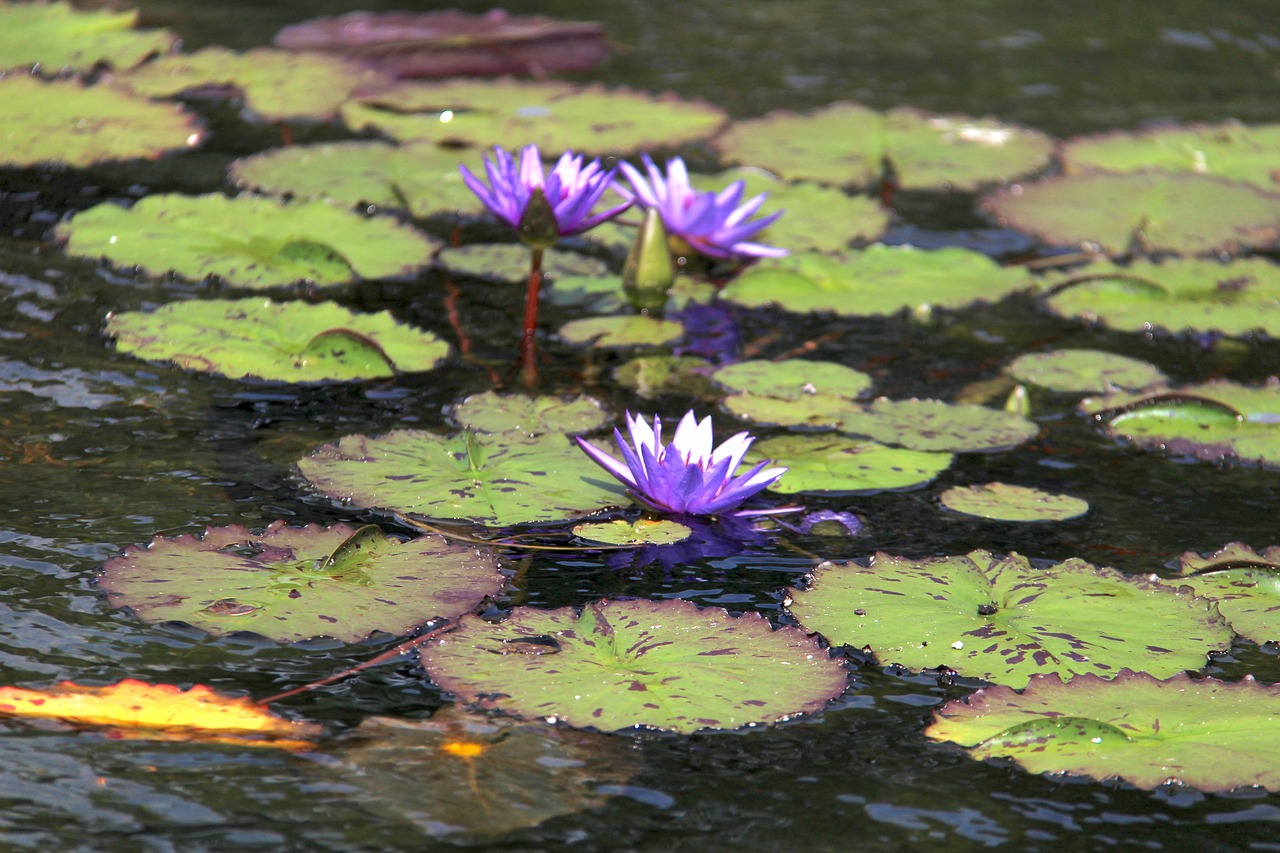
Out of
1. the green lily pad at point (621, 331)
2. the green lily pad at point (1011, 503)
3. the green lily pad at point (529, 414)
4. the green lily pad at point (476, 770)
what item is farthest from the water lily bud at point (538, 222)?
the green lily pad at point (476, 770)

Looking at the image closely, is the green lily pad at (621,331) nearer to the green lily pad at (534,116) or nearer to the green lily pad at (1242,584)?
the green lily pad at (534,116)

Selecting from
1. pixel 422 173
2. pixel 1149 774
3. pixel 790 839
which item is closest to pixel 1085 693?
pixel 1149 774

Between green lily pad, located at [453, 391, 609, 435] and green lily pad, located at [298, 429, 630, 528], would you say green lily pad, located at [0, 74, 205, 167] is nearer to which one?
green lily pad, located at [453, 391, 609, 435]

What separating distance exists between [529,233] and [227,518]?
1.03m

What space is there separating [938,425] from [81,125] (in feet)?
9.03

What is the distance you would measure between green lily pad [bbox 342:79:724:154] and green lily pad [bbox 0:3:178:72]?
86 cm

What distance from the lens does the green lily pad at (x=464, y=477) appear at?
7.73 feet

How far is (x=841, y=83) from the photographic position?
17.8ft

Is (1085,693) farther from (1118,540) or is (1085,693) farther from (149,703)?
(149,703)

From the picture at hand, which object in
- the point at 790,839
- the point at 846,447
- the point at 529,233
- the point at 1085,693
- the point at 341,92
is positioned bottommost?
the point at 790,839

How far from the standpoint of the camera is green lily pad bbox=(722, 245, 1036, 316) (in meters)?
3.52

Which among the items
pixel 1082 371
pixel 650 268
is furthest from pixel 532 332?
pixel 1082 371

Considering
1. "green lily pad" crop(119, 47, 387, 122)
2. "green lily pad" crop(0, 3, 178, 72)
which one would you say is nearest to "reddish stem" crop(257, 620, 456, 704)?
"green lily pad" crop(119, 47, 387, 122)

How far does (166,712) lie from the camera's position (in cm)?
181
